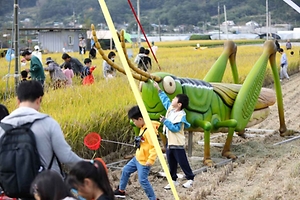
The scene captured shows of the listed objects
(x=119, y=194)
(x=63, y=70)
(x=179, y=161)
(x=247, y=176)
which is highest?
(x=63, y=70)

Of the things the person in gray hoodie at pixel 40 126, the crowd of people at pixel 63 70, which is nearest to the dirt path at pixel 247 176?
the crowd of people at pixel 63 70

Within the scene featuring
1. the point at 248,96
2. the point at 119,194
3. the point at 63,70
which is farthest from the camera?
the point at 63,70

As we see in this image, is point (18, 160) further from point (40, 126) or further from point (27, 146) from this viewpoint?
point (40, 126)

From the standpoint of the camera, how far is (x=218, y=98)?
7.28 metres

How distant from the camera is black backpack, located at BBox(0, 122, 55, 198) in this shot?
10.7ft

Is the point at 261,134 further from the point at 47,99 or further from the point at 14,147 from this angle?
the point at 14,147

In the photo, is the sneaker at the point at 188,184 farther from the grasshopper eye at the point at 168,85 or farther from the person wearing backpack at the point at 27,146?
the person wearing backpack at the point at 27,146

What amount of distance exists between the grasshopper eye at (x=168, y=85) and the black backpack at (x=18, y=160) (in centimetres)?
326

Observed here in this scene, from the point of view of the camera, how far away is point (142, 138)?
17.6 feet

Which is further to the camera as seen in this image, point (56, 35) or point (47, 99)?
point (56, 35)

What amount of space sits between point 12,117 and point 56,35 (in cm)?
3141

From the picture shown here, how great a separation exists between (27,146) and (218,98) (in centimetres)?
431

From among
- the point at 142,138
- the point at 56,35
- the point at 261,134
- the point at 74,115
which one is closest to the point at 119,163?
the point at 74,115

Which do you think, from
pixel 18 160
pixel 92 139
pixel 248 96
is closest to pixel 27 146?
pixel 18 160
